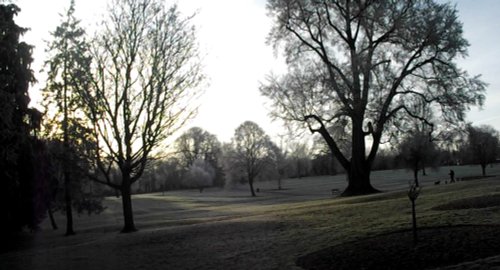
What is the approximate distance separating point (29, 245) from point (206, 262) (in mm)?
14103

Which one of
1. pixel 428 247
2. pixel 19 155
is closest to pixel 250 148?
pixel 19 155

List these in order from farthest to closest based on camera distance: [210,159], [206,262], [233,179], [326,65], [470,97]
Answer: [210,159], [233,179], [326,65], [470,97], [206,262]

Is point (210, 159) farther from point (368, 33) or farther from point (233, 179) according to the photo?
point (368, 33)

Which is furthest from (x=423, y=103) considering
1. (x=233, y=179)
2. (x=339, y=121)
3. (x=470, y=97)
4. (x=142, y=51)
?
(x=233, y=179)

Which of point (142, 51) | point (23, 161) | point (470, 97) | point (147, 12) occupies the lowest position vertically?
point (23, 161)

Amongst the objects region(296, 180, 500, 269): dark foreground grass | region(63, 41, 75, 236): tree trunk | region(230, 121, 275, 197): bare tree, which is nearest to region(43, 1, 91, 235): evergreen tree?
region(63, 41, 75, 236): tree trunk

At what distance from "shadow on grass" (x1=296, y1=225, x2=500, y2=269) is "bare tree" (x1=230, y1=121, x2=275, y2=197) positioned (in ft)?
201

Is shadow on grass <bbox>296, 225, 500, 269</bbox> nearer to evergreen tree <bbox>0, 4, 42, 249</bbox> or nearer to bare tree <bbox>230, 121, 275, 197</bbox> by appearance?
evergreen tree <bbox>0, 4, 42, 249</bbox>

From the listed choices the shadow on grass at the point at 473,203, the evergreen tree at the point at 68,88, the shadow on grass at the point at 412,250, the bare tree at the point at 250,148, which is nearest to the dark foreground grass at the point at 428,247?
the shadow on grass at the point at 412,250

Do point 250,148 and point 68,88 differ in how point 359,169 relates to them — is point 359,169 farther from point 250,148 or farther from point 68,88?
point 250,148

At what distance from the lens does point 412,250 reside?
848 centimetres

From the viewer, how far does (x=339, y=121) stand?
3091 cm

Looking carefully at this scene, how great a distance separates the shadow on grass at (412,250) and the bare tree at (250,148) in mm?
61262

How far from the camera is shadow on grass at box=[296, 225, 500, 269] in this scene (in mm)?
7789
